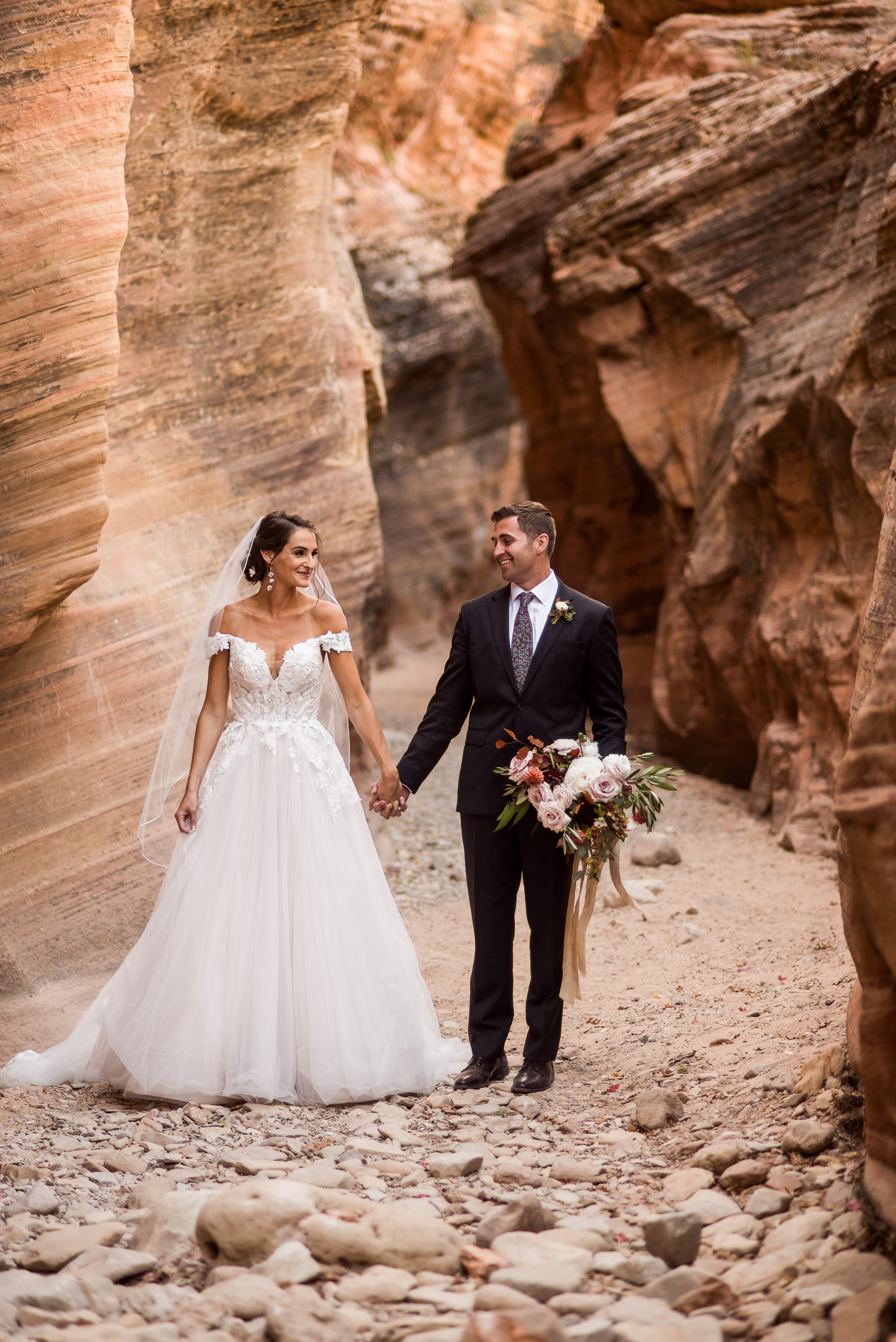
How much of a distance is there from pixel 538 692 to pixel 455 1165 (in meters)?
1.91

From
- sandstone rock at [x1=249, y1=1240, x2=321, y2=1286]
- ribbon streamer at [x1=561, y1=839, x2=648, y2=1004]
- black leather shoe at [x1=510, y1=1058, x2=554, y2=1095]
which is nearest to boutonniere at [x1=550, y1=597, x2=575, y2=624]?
ribbon streamer at [x1=561, y1=839, x2=648, y2=1004]

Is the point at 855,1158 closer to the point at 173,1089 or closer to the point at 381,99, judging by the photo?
the point at 173,1089

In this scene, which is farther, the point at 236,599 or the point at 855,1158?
the point at 236,599

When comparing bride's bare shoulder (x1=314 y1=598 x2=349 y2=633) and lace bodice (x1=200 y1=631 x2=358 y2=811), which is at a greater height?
bride's bare shoulder (x1=314 y1=598 x2=349 y2=633)

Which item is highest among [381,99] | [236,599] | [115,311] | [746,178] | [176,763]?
[381,99]

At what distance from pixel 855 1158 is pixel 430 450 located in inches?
744

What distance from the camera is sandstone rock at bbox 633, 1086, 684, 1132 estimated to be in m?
4.43

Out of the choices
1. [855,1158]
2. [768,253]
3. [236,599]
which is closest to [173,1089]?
[236,599]

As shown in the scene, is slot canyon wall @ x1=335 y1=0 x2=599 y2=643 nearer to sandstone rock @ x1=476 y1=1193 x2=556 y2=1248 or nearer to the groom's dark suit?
the groom's dark suit

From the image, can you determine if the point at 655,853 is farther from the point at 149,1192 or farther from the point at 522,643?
the point at 149,1192

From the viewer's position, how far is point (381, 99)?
22156 mm

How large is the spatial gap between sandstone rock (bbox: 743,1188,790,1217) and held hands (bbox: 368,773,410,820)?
7.00 ft

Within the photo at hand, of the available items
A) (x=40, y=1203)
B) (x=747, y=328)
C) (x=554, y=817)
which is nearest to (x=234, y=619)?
(x=554, y=817)

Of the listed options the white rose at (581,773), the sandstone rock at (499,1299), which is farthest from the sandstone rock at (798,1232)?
the white rose at (581,773)
